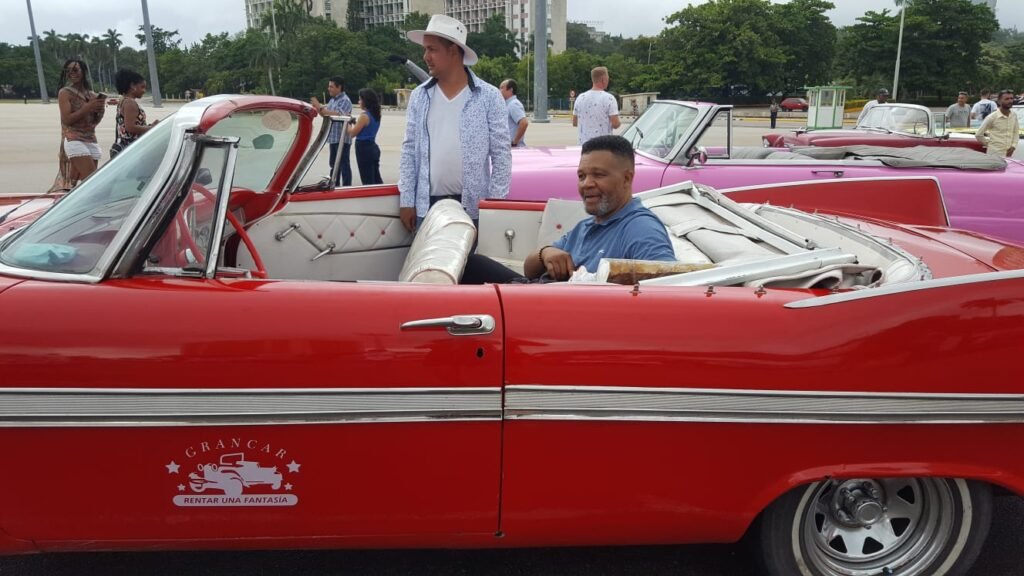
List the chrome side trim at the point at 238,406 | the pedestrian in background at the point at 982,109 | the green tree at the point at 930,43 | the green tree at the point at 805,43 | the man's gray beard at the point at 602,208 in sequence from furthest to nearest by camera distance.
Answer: the green tree at the point at 805,43
the green tree at the point at 930,43
the pedestrian in background at the point at 982,109
the man's gray beard at the point at 602,208
the chrome side trim at the point at 238,406

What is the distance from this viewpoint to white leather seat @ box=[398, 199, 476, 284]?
2.40 meters

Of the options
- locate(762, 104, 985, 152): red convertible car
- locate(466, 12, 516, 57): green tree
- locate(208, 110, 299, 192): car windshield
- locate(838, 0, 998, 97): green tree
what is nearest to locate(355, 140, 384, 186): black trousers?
locate(762, 104, 985, 152): red convertible car

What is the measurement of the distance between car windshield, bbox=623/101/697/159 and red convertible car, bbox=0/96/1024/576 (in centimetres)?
374

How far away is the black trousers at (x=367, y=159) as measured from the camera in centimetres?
882

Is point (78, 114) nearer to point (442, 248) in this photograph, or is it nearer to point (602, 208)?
point (442, 248)

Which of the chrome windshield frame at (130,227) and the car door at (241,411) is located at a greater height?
the chrome windshield frame at (130,227)

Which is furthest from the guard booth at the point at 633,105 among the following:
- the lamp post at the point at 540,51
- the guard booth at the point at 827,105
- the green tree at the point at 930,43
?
the green tree at the point at 930,43

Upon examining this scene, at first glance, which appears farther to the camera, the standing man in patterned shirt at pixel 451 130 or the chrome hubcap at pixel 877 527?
the standing man in patterned shirt at pixel 451 130

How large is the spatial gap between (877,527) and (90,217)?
8.39ft

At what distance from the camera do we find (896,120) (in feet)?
30.4

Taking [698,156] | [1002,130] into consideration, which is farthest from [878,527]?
[1002,130]

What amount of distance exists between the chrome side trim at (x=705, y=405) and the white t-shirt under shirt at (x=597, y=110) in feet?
19.7

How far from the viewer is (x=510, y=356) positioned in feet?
6.61

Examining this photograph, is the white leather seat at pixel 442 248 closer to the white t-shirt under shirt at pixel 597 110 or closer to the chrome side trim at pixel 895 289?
the chrome side trim at pixel 895 289
